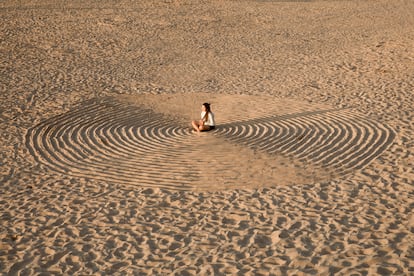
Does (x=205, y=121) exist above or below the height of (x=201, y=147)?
above

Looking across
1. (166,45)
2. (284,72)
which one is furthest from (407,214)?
(166,45)

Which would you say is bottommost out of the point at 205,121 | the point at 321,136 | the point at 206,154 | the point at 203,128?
the point at 206,154

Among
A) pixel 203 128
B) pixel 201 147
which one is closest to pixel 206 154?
pixel 201 147

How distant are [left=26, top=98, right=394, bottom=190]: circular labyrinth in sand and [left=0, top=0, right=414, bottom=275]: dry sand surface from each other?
Answer: 37mm

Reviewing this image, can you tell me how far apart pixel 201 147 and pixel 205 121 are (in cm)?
76

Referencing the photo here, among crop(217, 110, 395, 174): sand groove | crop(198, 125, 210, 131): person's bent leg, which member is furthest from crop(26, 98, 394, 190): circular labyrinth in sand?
crop(198, 125, 210, 131): person's bent leg

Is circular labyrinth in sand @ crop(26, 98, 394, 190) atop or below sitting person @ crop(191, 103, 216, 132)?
below

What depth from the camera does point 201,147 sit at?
947cm

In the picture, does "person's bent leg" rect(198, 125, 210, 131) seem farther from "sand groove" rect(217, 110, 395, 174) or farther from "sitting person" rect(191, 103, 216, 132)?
"sand groove" rect(217, 110, 395, 174)

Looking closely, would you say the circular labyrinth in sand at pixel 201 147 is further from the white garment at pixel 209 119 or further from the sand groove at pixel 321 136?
the white garment at pixel 209 119

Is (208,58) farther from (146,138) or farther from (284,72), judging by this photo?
(146,138)

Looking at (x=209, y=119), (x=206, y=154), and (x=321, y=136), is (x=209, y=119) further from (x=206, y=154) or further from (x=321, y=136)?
(x=321, y=136)

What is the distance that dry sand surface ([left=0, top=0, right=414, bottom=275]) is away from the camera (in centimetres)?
633

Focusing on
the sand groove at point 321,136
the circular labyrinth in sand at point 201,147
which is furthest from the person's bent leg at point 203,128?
the sand groove at point 321,136
